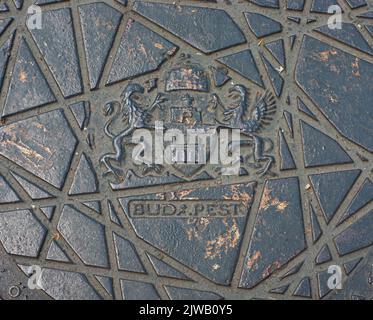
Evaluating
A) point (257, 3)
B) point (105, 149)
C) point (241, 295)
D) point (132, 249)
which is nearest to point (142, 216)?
point (132, 249)

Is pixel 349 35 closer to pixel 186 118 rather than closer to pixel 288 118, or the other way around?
pixel 288 118

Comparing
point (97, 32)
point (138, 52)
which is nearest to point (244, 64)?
point (138, 52)

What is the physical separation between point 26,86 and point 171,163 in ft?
2.04

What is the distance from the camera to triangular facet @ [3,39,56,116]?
6.97 feet

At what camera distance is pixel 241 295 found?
2133 millimetres

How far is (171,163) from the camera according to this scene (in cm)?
212

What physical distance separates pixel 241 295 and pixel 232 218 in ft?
0.97

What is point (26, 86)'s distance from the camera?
2127 millimetres

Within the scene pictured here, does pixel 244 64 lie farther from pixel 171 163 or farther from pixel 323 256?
pixel 323 256

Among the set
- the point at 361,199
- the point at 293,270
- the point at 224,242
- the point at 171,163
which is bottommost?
the point at 293,270

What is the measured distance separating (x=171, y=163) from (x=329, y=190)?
0.61 meters

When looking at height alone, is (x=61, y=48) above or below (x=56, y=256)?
above

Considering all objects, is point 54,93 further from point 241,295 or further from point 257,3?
point 241,295

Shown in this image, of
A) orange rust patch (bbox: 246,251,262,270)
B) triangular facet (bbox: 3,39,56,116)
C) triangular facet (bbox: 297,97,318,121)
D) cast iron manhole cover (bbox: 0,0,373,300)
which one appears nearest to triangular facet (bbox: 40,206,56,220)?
cast iron manhole cover (bbox: 0,0,373,300)
